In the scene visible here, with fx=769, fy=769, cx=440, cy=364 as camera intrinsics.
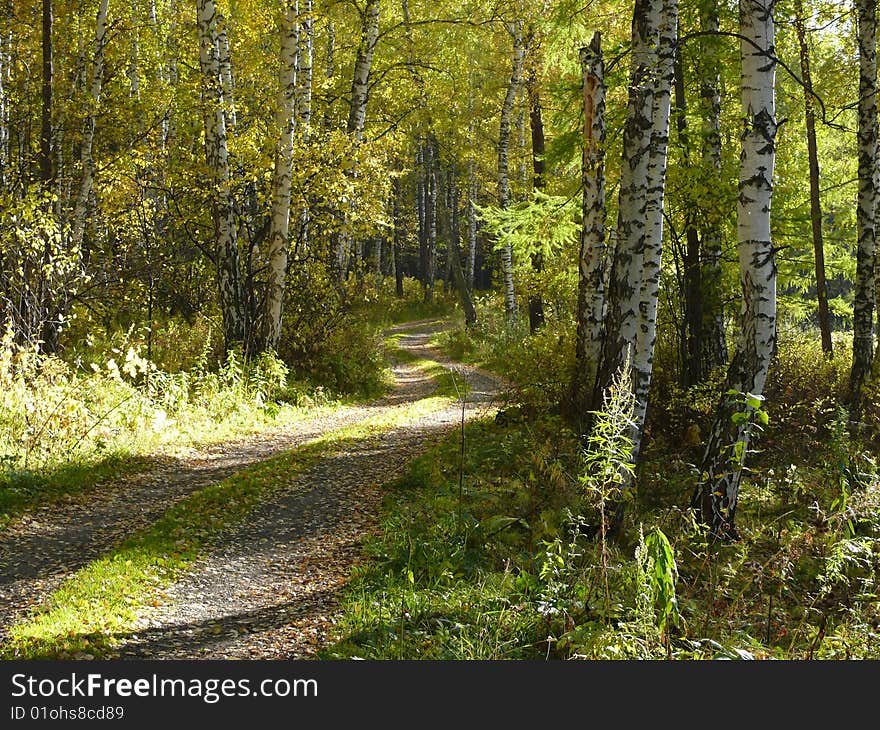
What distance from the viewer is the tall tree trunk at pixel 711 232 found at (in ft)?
Result: 35.8

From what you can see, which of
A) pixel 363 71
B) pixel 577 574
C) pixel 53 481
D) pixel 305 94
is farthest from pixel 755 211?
pixel 363 71

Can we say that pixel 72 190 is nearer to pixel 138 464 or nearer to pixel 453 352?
pixel 453 352

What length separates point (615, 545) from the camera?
7.35 metres

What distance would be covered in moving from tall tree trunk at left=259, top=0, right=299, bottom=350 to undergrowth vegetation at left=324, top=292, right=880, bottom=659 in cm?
463

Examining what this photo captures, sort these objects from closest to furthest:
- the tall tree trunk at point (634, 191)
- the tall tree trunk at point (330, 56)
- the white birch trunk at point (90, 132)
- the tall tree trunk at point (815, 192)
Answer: the tall tree trunk at point (634, 191), the white birch trunk at point (90, 132), the tall tree trunk at point (815, 192), the tall tree trunk at point (330, 56)

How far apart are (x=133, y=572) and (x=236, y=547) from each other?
42.7 inches

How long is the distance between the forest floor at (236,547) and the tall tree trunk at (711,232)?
14.0 ft

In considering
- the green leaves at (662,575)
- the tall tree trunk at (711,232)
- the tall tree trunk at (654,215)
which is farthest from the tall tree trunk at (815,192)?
the green leaves at (662,575)

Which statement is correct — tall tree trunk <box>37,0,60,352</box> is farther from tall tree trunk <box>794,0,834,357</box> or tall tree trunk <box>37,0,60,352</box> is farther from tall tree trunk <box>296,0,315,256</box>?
tall tree trunk <box>794,0,834,357</box>

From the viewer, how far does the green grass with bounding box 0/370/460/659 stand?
4691 mm

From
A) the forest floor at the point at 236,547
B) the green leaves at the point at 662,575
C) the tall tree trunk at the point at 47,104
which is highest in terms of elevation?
the tall tree trunk at the point at 47,104

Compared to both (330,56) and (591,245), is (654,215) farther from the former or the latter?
(330,56)

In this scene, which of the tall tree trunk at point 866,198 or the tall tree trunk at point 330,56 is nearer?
the tall tree trunk at point 866,198

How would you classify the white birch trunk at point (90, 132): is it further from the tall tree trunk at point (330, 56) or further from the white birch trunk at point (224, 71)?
the tall tree trunk at point (330, 56)
